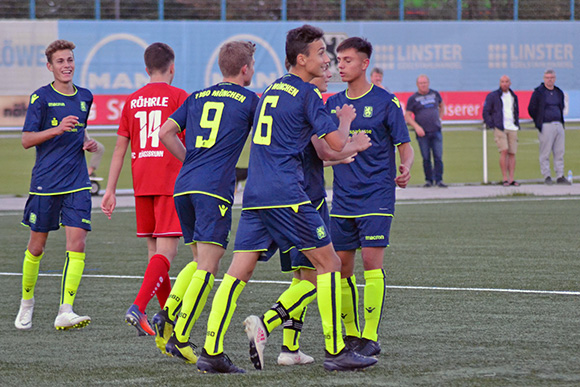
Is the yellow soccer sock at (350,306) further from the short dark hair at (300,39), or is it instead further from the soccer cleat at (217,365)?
the short dark hair at (300,39)

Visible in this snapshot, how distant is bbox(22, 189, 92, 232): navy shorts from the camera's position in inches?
300

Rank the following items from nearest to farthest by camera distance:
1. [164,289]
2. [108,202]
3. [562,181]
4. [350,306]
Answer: [350,306], [108,202], [164,289], [562,181]

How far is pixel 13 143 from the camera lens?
29.4 m

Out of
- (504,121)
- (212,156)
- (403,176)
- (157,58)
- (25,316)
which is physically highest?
(157,58)

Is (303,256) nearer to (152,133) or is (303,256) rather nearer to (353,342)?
(353,342)

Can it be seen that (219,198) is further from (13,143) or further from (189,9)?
(189,9)

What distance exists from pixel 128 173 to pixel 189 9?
34.7 ft

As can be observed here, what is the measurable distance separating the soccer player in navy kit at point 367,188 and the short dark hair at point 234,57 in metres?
0.63

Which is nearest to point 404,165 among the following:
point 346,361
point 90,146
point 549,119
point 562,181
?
point 346,361

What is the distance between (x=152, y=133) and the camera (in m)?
7.02

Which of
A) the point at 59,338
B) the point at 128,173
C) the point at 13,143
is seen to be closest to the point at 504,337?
the point at 59,338

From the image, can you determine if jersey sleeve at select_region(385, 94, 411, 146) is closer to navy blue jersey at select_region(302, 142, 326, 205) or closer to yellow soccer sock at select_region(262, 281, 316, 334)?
navy blue jersey at select_region(302, 142, 326, 205)

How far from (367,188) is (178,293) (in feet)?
4.28

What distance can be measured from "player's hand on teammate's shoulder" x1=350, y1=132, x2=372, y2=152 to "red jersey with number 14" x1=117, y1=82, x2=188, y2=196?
1508 mm
